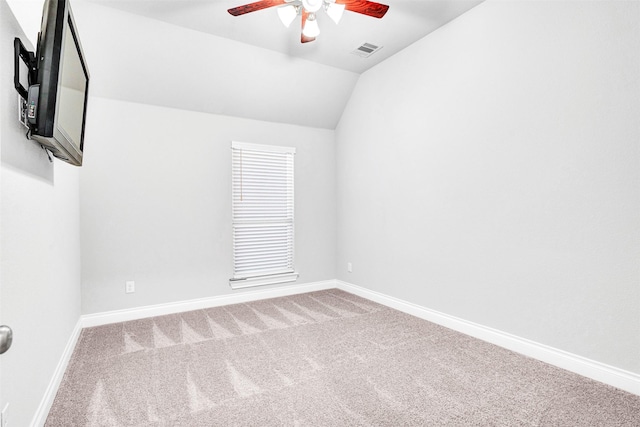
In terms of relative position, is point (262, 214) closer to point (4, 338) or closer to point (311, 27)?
point (311, 27)

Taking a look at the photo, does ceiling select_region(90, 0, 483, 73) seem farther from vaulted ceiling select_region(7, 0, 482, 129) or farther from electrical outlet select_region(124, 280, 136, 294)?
electrical outlet select_region(124, 280, 136, 294)

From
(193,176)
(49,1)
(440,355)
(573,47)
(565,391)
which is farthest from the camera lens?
(193,176)

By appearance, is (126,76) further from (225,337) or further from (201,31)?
(225,337)

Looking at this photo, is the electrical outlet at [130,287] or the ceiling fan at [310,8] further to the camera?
the electrical outlet at [130,287]

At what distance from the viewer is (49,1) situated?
1.46 metres

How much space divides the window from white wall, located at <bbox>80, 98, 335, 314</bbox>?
0.12 m

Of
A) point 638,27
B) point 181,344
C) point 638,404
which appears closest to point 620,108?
point 638,27

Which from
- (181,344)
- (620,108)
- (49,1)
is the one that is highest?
(49,1)

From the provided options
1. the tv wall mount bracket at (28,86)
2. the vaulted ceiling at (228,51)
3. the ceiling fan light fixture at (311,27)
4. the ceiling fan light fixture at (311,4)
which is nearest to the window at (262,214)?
the vaulted ceiling at (228,51)

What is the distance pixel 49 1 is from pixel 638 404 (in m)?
3.73

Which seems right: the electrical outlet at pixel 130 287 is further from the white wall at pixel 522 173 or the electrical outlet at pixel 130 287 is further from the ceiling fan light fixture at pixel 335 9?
the ceiling fan light fixture at pixel 335 9

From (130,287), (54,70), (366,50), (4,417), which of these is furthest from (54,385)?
(366,50)

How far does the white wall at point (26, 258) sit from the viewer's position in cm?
138

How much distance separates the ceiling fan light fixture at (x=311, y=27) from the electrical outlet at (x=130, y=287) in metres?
3.07
